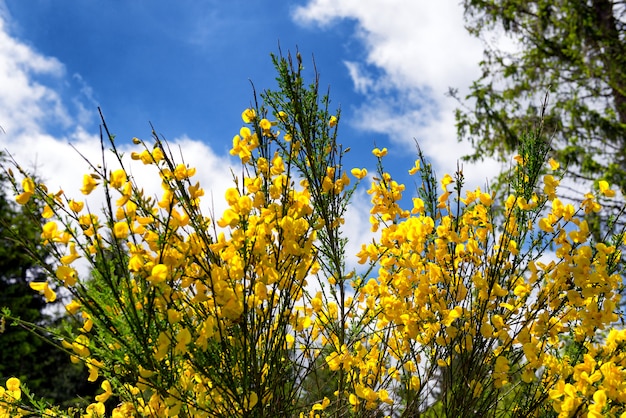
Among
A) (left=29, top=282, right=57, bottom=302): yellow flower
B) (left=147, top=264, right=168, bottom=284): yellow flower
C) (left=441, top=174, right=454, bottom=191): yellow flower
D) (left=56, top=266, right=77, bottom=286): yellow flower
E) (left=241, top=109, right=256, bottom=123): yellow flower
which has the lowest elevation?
(left=29, top=282, right=57, bottom=302): yellow flower

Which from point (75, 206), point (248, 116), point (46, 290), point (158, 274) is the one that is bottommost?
point (46, 290)

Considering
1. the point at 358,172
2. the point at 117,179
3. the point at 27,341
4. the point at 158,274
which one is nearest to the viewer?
the point at 158,274

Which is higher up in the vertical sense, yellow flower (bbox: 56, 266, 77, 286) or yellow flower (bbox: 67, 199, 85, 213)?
yellow flower (bbox: 67, 199, 85, 213)

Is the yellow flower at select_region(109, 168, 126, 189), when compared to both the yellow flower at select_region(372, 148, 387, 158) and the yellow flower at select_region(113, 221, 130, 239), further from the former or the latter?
the yellow flower at select_region(372, 148, 387, 158)

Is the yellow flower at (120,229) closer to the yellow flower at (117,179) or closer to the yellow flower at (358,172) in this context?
the yellow flower at (117,179)

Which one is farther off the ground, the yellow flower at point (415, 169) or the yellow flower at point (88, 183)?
the yellow flower at point (415, 169)

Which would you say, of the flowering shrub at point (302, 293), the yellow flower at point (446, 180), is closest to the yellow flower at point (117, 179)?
the flowering shrub at point (302, 293)

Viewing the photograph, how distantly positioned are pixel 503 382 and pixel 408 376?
498 mm

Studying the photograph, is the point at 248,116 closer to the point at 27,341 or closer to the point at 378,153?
the point at 378,153

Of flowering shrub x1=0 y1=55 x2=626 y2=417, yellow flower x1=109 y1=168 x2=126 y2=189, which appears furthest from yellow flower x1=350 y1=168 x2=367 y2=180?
yellow flower x1=109 y1=168 x2=126 y2=189

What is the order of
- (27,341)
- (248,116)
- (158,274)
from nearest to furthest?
(158,274) < (248,116) < (27,341)

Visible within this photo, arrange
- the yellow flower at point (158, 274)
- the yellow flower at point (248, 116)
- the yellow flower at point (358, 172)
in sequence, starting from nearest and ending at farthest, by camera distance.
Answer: the yellow flower at point (158, 274), the yellow flower at point (248, 116), the yellow flower at point (358, 172)

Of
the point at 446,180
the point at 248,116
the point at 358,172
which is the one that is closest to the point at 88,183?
the point at 248,116

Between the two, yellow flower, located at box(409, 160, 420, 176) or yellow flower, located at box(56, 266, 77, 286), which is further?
yellow flower, located at box(409, 160, 420, 176)
